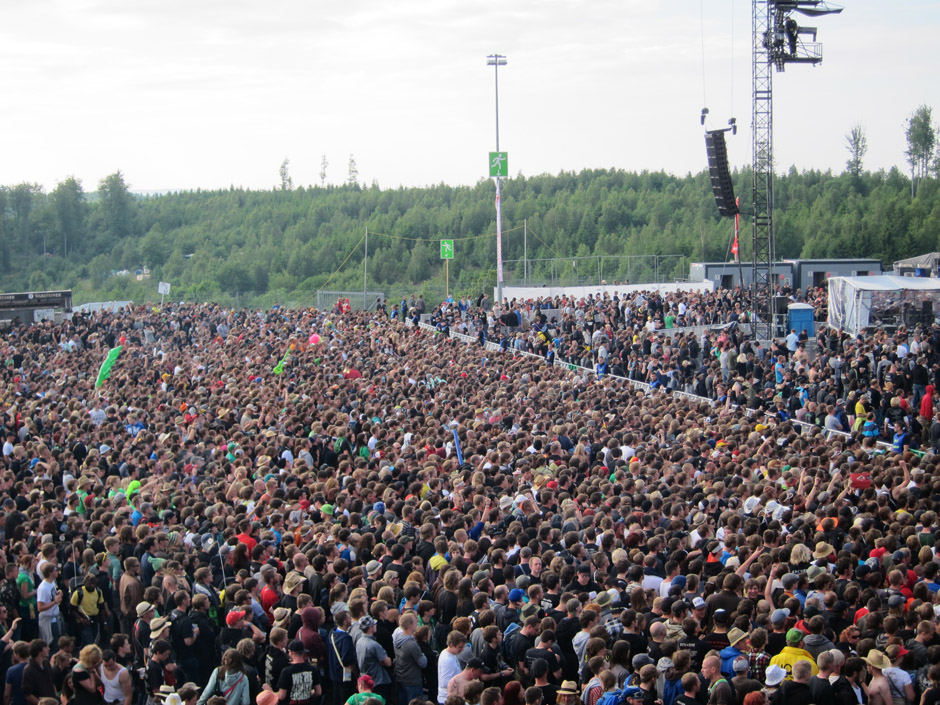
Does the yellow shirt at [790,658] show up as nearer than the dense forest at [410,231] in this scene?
Yes

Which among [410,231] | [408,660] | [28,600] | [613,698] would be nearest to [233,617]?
[408,660]

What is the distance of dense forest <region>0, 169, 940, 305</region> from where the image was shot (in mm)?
64438

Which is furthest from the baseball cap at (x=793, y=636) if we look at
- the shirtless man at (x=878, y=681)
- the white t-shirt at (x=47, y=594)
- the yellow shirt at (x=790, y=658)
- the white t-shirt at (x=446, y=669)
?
the white t-shirt at (x=47, y=594)

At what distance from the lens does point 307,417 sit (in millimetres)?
15828

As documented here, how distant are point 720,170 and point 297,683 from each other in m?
23.8

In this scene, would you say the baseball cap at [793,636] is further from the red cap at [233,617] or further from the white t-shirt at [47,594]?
the white t-shirt at [47,594]

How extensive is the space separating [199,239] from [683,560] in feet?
287

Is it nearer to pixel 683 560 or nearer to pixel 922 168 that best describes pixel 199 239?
pixel 922 168

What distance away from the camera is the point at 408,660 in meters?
6.68

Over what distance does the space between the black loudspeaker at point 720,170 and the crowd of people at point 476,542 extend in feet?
30.1

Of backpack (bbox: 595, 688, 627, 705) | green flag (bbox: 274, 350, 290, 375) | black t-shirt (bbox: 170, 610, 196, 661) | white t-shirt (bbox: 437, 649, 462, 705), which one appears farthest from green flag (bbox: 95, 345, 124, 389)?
backpack (bbox: 595, 688, 627, 705)

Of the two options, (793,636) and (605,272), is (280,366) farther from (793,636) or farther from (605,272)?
(605,272)

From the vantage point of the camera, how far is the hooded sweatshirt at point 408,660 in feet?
21.8

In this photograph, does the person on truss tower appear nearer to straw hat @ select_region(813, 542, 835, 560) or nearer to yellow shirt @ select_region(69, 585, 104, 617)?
straw hat @ select_region(813, 542, 835, 560)
